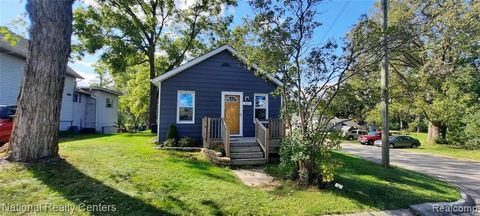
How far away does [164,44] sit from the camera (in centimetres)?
2352

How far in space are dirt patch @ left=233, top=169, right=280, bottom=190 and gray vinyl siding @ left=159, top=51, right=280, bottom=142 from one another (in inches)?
161

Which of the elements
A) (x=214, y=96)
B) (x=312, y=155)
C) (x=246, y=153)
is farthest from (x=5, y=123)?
(x=312, y=155)

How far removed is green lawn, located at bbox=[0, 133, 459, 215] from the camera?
4.93 meters

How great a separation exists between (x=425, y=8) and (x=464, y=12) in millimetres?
2839

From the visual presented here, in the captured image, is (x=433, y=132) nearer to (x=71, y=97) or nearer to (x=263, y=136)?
(x=263, y=136)

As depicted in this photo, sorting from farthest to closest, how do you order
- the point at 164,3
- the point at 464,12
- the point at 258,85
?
the point at 164,3 < the point at 464,12 < the point at 258,85

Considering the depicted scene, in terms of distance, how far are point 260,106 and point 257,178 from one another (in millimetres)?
5710

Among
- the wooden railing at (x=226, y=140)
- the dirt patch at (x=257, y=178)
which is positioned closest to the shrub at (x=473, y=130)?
the dirt patch at (x=257, y=178)

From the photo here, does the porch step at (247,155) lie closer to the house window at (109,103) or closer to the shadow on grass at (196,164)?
the shadow on grass at (196,164)

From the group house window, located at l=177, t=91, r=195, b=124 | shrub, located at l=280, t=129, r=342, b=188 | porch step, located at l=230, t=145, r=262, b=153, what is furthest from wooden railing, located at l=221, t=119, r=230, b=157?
shrub, located at l=280, t=129, r=342, b=188

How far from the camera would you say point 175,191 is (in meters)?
5.74

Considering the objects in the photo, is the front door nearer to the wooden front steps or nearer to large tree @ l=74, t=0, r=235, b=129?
the wooden front steps

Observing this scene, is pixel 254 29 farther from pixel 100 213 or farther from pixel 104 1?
pixel 104 1

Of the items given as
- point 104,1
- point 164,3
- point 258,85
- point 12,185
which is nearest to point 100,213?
point 12,185
